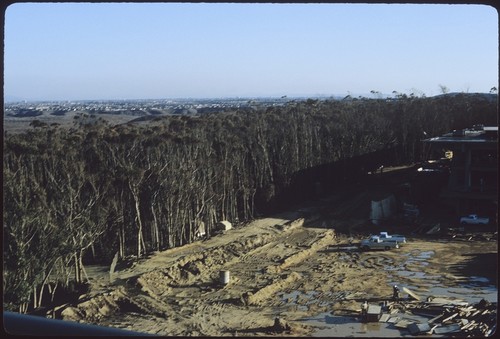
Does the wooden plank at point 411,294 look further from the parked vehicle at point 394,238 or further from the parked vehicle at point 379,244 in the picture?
the parked vehicle at point 394,238

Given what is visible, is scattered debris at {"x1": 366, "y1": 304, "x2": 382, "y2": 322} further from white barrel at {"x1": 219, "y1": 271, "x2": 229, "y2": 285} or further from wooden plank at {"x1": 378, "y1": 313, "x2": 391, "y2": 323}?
Result: white barrel at {"x1": 219, "y1": 271, "x2": 229, "y2": 285}

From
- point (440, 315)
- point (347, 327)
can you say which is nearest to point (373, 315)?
point (347, 327)

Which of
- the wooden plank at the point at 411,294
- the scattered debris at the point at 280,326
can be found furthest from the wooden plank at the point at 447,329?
the scattered debris at the point at 280,326

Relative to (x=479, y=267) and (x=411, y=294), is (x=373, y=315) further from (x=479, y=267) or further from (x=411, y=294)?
(x=479, y=267)

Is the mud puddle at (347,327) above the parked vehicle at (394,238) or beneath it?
beneath

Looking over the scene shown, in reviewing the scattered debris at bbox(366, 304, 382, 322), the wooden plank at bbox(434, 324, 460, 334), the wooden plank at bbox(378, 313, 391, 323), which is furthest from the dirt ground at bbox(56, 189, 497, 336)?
the wooden plank at bbox(434, 324, 460, 334)

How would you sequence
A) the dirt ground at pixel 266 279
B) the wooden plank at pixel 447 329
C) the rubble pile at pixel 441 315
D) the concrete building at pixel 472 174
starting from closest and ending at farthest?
1. the rubble pile at pixel 441 315
2. the wooden plank at pixel 447 329
3. the dirt ground at pixel 266 279
4. the concrete building at pixel 472 174
